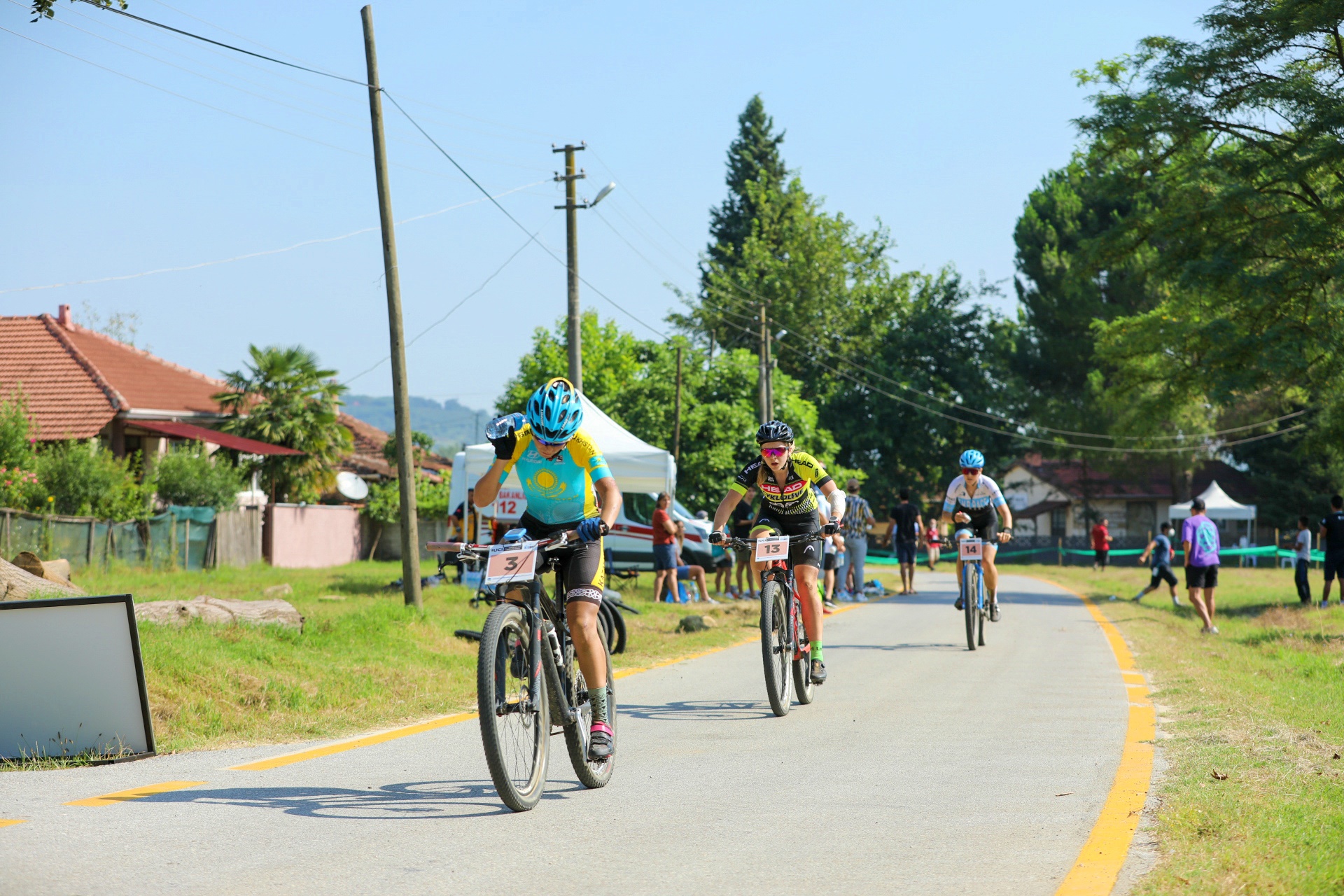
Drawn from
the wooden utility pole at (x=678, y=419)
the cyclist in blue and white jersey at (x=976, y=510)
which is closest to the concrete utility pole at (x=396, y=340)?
the cyclist in blue and white jersey at (x=976, y=510)

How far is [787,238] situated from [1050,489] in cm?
2924

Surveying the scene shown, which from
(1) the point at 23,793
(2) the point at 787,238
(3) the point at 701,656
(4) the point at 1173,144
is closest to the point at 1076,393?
(2) the point at 787,238

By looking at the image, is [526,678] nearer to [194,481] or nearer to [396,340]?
[396,340]

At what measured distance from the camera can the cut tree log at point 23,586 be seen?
9.95 m

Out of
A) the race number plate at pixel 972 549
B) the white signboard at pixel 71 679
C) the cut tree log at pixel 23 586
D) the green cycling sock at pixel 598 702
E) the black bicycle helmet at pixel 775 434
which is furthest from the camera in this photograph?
the race number plate at pixel 972 549

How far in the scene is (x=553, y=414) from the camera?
611cm

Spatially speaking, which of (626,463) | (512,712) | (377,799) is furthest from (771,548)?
(626,463)

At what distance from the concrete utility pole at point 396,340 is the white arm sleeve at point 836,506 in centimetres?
724

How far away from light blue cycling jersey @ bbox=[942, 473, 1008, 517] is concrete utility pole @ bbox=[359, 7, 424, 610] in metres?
6.46

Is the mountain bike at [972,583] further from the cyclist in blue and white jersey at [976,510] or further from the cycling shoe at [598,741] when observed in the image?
the cycling shoe at [598,741]

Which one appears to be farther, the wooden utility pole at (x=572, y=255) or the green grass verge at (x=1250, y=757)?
the wooden utility pole at (x=572, y=255)

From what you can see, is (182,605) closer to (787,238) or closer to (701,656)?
(701,656)

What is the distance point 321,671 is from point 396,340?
6.83m

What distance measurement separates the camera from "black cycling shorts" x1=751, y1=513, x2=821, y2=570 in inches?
371
